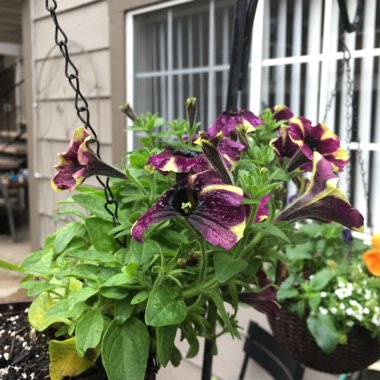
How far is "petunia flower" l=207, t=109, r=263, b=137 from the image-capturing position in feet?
2.85

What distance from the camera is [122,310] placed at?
0.67 metres

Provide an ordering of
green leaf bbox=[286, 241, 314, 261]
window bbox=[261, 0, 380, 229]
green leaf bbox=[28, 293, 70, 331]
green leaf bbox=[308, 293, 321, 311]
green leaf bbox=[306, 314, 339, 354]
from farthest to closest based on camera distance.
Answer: window bbox=[261, 0, 380, 229], green leaf bbox=[286, 241, 314, 261], green leaf bbox=[308, 293, 321, 311], green leaf bbox=[306, 314, 339, 354], green leaf bbox=[28, 293, 70, 331]

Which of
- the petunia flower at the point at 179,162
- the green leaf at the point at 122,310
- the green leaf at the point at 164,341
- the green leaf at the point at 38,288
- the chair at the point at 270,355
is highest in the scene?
the petunia flower at the point at 179,162

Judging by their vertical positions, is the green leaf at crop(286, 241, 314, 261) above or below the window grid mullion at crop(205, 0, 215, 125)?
below

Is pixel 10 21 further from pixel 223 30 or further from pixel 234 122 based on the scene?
pixel 234 122

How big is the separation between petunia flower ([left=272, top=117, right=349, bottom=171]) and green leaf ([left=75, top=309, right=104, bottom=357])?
0.41 meters

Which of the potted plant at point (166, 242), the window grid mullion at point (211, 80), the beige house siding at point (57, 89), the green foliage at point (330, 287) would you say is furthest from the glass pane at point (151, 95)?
the potted plant at point (166, 242)

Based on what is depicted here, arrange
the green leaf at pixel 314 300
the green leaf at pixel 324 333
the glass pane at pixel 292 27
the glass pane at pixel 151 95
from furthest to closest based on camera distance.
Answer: the glass pane at pixel 151 95, the glass pane at pixel 292 27, the green leaf at pixel 314 300, the green leaf at pixel 324 333

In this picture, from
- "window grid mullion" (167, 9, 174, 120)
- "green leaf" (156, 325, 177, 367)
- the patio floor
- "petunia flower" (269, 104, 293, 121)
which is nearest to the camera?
"green leaf" (156, 325, 177, 367)

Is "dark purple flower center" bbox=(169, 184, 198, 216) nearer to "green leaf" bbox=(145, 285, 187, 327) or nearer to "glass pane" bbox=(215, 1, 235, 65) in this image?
"green leaf" bbox=(145, 285, 187, 327)

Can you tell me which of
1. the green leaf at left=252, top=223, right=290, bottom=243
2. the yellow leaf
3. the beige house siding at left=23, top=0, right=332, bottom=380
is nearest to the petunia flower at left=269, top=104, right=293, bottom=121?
the green leaf at left=252, top=223, right=290, bottom=243

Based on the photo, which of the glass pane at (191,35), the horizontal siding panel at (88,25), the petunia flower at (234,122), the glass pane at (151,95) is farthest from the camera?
the horizontal siding panel at (88,25)

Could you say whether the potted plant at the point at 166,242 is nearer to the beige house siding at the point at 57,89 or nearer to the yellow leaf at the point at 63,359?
the yellow leaf at the point at 63,359

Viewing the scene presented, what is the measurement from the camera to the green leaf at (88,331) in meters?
0.63
